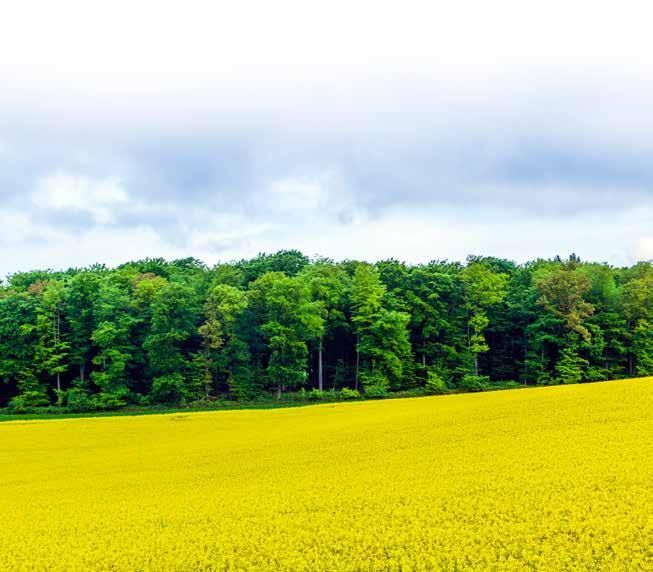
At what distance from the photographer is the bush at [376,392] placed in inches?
2377

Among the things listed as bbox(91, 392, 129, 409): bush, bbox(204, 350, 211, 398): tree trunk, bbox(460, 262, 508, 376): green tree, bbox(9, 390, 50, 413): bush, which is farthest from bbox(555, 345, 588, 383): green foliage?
bbox(9, 390, 50, 413): bush

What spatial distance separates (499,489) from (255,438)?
1725 centimetres

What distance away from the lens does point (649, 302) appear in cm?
6775

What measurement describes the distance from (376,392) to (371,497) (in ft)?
151

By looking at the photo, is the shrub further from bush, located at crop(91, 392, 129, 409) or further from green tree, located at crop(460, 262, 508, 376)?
bush, located at crop(91, 392, 129, 409)

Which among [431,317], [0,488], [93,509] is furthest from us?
[431,317]

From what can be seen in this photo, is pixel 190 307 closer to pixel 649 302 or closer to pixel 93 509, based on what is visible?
pixel 93 509

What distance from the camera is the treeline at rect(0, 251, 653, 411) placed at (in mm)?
63156

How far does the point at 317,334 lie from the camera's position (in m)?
65.7

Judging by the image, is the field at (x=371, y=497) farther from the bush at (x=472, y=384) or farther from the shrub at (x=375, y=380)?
the bush at (x=472, y=384)

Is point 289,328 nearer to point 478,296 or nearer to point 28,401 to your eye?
point 478,296

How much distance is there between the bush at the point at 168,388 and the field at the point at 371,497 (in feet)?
106

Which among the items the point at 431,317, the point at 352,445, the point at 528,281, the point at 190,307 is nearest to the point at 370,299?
the point at 431,317

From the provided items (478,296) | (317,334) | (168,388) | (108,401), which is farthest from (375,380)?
(108,401)
